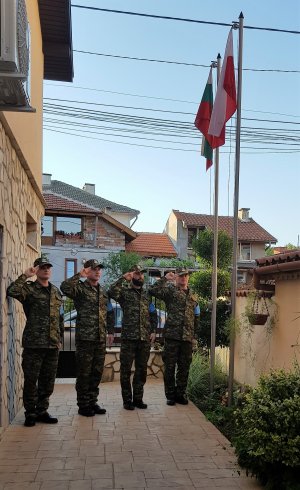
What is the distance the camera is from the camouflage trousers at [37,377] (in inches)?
201

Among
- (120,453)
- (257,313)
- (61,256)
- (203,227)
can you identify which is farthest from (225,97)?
(203,227)

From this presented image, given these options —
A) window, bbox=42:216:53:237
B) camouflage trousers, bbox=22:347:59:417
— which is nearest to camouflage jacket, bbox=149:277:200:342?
camouflage trousers, bbox=22:347:59:417

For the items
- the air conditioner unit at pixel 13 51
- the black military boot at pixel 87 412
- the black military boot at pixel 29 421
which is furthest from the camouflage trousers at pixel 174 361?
the air conditioner unit at pixel 13 51

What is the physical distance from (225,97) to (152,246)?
2427cm

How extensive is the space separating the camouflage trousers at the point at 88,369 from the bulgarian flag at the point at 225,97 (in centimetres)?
304

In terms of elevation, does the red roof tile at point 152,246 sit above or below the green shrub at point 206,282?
above

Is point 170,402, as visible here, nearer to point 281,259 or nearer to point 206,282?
point 281,259

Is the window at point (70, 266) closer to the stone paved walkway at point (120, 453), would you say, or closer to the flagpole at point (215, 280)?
the flagpole at point (215, 280)

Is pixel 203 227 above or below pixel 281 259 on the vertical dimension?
above

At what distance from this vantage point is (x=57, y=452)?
4.27 metres

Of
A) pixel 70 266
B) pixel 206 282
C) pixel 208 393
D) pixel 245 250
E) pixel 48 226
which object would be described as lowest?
pixel 208 393

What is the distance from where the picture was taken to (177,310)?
249 inches

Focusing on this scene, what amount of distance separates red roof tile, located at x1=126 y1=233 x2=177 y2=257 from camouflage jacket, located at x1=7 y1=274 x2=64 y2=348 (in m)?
23.6

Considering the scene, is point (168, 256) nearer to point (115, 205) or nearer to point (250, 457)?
point (115, 205)
